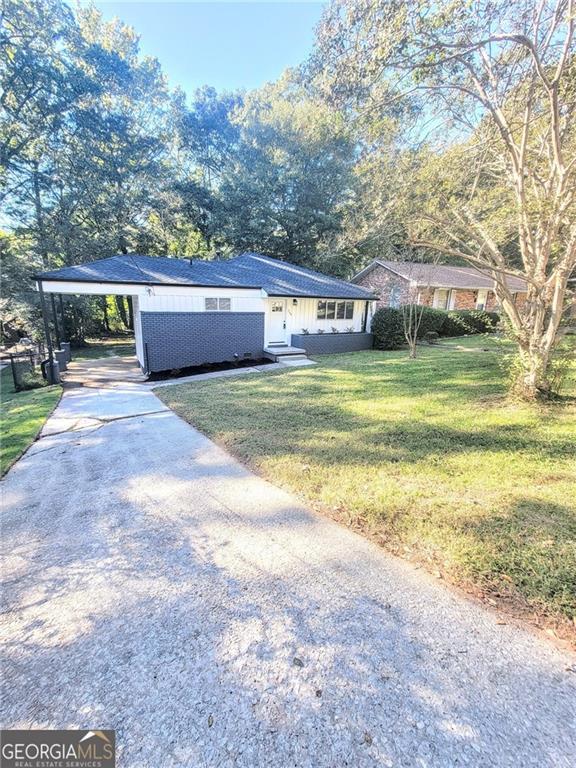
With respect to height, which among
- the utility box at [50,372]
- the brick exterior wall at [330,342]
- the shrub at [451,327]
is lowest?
the utility box at [50,372]

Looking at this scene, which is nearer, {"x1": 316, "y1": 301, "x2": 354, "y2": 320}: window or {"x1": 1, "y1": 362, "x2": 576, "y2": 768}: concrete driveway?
{"x1": 1, "y1": 362, "x2": 576, "y2": 768}: concrete driveway

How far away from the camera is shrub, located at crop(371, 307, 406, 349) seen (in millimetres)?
15484

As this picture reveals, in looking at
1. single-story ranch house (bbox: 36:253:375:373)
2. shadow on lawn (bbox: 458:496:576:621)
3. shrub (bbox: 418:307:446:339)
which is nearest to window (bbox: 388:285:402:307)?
shrub (bbox: 418:307:446:339)

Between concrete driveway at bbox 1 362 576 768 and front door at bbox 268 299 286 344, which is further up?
front door at bbox 268 299 286 344

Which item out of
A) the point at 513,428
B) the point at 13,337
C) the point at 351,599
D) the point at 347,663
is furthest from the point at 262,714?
the point at 13,337

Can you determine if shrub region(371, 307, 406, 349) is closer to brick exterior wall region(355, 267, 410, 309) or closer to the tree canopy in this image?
the tree canopy

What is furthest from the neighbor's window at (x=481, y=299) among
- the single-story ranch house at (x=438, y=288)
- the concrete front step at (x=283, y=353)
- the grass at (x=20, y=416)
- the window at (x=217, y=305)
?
the grass at (x=20, y=416)

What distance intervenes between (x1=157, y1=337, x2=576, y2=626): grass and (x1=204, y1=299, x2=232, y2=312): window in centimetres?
438

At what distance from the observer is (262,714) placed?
5.47ft

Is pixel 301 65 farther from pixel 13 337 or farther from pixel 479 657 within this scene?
pixel 13 337

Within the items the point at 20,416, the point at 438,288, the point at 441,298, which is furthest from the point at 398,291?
the point at 20,416

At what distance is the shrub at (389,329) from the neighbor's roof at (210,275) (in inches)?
44.6

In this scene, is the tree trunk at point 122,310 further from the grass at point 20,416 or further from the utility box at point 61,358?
the grass at point 20,416

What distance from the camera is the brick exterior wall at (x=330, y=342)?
14.1 meters
